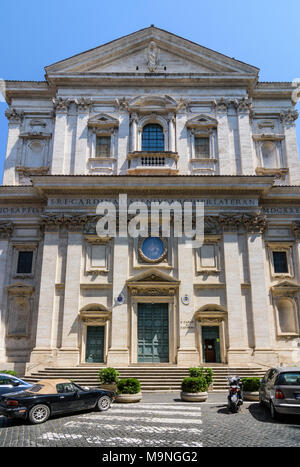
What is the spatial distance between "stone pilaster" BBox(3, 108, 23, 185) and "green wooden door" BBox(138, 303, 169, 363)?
42.7 feet

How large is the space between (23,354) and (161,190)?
13.5 metres

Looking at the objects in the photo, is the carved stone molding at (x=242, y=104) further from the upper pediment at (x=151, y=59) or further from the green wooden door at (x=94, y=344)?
the green wooden door at (x=94, y=344)

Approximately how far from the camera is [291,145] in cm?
2967

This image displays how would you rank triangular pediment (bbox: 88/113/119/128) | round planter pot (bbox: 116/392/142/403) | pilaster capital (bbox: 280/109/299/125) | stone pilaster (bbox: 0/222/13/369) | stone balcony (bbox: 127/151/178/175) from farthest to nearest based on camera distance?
1. pilaster capital (bbox: 280/109/299/125)
2. triangular pediment (bbox: 88/113/119/128)
3. stone balcony (bbox: 127/151/178/175)
4. stone pilaster (bbox: 0/222/13/369)
5. round planter pot (bbox: 116/392/142/403)

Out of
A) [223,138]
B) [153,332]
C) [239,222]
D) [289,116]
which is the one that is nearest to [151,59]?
[223,138]

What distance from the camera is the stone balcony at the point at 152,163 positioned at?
2727 cm

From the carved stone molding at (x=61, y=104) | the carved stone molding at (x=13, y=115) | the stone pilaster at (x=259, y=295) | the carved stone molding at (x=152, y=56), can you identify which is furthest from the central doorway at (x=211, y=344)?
the carved stone molding at (x=13, y=115)

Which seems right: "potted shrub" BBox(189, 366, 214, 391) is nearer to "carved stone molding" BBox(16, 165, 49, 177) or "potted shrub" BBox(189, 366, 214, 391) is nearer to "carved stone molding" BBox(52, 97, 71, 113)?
"carved stone molding" BBox(16, 165, 49, 177)

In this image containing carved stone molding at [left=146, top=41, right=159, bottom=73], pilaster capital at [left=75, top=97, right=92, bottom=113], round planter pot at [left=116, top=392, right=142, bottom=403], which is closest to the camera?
round planter pot at [left=116, top=392, right=142, bottom=403]

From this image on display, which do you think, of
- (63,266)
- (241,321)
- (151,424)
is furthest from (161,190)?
(151,424)

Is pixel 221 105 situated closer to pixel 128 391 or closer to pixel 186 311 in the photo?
pixel 186 311

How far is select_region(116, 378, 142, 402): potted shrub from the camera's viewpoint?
16.5m

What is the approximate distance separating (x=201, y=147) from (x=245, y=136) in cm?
320

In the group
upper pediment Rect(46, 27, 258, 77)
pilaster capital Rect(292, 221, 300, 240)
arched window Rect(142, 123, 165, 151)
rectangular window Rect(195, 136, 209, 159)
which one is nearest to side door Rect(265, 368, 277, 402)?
pilaster capital Rect(292, 221, 300, 240)
